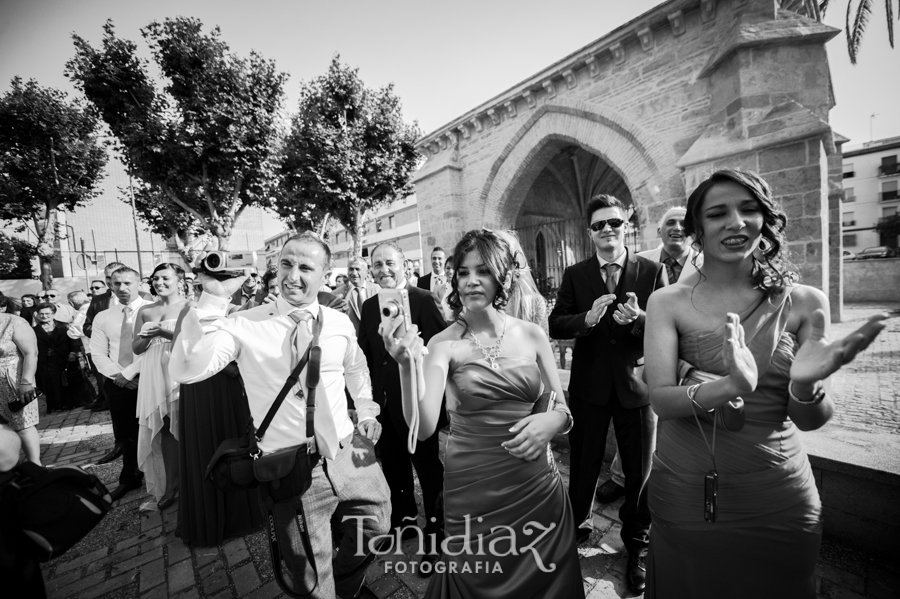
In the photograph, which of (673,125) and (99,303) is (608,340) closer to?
(673,125)

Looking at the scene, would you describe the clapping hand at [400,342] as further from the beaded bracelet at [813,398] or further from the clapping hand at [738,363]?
the beaded bracelet at [813,398]

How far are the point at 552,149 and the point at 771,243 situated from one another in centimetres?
1003

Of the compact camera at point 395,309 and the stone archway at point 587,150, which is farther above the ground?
the stone archway at point 587,150

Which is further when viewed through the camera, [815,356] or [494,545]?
[494,545]

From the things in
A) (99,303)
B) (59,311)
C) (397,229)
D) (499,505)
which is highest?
(397,229)

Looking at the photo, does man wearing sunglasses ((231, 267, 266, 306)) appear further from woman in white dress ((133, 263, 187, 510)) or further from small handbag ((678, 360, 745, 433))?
small handbag ((678, 360, 745, 433))

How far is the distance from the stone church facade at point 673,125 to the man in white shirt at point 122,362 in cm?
911

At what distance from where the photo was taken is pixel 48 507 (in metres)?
1.36

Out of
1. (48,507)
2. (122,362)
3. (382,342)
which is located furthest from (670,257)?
(122,362)

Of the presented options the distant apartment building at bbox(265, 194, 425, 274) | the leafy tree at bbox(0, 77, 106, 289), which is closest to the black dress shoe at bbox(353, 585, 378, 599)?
the leafy tree at bbox(0, 77, 106, 289)

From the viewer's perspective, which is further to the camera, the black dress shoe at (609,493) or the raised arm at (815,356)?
the black dress shoe at (609,493)

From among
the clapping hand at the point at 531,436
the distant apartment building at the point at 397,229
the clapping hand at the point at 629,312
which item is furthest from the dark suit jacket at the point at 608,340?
the distant apartment building at the point at 397,229

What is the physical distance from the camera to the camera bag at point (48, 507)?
4.30ft

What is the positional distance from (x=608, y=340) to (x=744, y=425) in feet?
3.55
